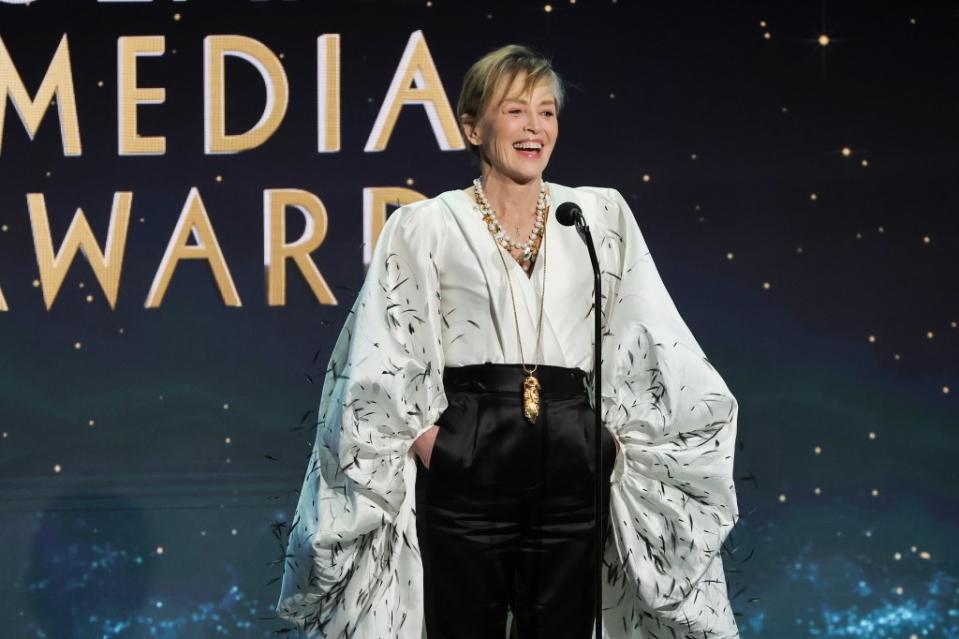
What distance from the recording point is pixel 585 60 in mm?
3838

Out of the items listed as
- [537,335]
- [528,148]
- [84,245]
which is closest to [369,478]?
[537,335]

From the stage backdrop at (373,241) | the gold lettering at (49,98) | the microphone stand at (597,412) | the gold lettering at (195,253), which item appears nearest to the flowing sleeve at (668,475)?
the microphone stand at (597,412)

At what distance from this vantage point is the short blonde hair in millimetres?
2281

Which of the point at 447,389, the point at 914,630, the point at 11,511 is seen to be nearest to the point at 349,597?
the point at 447,389

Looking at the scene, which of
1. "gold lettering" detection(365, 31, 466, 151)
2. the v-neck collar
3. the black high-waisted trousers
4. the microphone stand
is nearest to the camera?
the microphone stand

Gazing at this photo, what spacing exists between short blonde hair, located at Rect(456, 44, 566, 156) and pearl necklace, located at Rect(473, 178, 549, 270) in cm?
17

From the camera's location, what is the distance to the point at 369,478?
2109mm

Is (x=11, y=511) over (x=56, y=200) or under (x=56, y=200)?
under

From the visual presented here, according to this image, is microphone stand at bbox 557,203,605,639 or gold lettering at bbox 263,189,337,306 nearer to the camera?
microphone stand at bbox 557,203,605,639

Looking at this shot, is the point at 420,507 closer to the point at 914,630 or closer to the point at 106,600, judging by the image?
the point at 106,600

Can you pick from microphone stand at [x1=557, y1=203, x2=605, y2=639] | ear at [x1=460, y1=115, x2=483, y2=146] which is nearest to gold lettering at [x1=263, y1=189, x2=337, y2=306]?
ear at [x1=460, y1=115, x2=483, y2=146]

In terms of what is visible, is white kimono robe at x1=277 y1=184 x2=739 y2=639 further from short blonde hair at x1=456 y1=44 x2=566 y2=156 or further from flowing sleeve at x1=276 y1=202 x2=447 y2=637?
short blonde hair at x1=456 y1=44 x2=566 y2=156

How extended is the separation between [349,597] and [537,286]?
2.11 feet

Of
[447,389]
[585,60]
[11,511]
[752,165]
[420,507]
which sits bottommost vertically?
[11,511]
